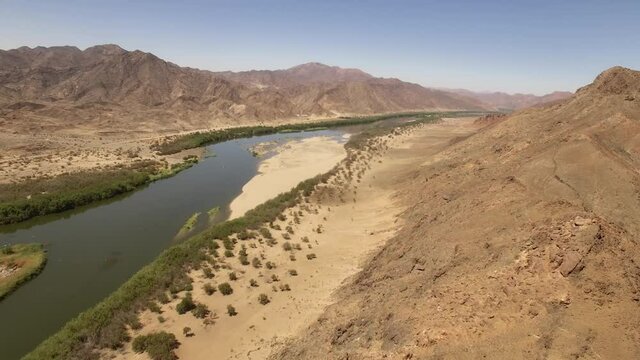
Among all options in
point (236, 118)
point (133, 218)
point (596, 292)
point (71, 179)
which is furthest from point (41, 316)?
point (236, 118)

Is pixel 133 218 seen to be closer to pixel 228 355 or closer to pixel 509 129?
pixel 228 355

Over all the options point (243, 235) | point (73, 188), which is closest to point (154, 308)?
point (243, 235)

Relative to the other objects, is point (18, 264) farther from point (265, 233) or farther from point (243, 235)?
point (265, 233)

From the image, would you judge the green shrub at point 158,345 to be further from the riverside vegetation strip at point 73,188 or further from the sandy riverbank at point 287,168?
the riverside vegetation strip at point 73,188

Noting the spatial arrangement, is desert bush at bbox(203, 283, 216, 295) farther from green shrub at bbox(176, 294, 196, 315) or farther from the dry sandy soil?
green shrub at bbox(176, 294, 196, 315)

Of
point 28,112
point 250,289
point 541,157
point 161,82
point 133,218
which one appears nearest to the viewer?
point 250,289

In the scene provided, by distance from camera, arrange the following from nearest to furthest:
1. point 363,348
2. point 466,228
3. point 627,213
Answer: point 363,348, point 627,213, point 466,228

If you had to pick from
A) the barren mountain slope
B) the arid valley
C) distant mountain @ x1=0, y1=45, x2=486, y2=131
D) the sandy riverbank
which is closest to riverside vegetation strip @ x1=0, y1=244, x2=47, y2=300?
the arid valley
